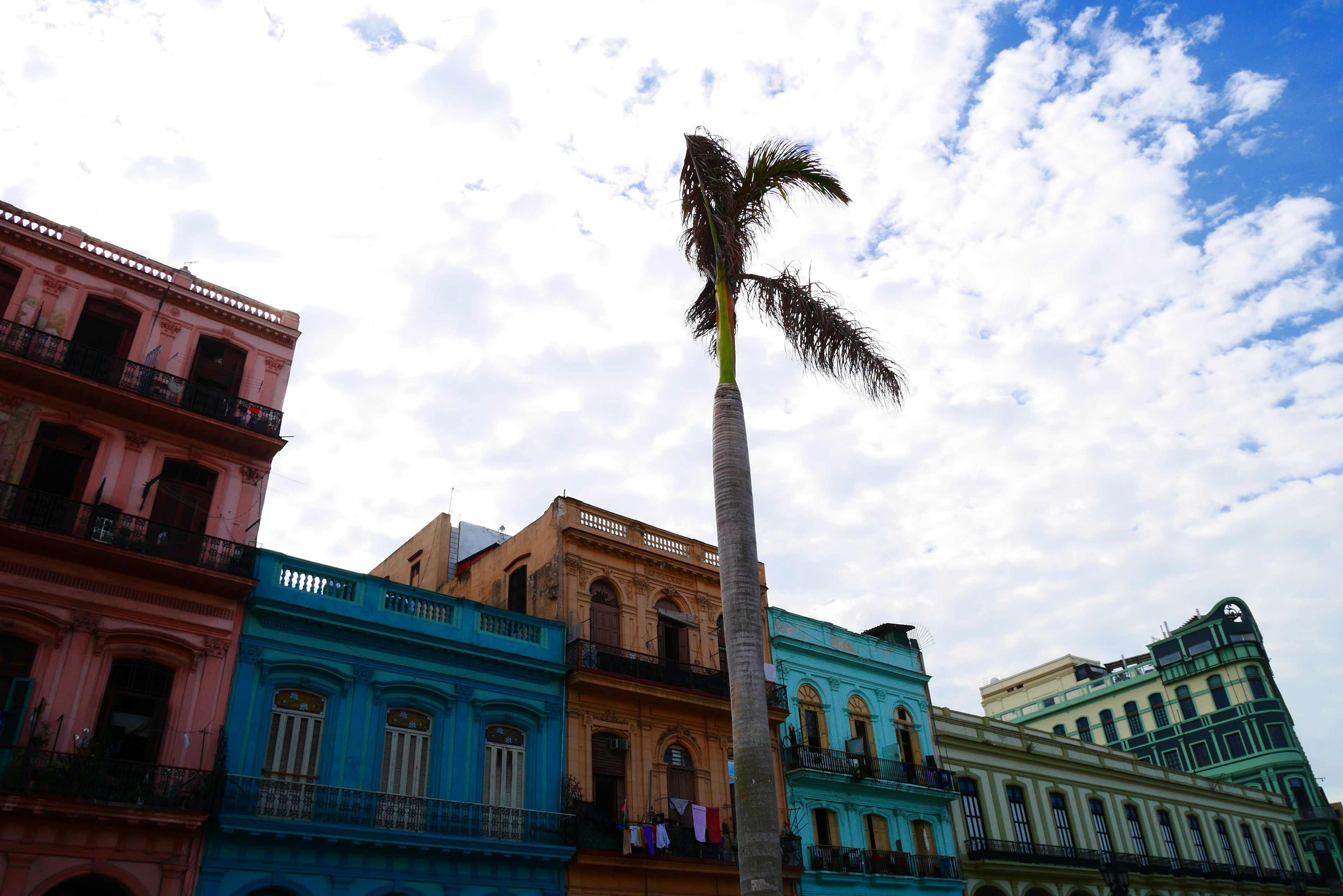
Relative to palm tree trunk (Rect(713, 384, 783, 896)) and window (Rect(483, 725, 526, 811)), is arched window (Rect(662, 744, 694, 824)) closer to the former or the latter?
window (Rect(483, 725, 526, 811))

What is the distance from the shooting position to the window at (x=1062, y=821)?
116 ft

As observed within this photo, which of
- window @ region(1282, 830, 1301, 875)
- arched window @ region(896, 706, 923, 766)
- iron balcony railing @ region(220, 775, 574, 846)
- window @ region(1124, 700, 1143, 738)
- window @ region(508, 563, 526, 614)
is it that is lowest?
iron balcony railing @ region(220, 775, 574, 846)

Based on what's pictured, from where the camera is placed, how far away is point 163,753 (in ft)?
55.9

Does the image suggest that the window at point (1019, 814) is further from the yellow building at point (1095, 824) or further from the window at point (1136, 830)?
the window at point (1136, 830)

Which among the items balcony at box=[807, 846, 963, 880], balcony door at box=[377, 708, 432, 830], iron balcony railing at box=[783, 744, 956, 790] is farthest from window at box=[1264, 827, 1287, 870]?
balcony door at box=[377, 708, 432, 830]

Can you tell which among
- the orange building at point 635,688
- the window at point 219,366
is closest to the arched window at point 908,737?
the orange building at point 635,688

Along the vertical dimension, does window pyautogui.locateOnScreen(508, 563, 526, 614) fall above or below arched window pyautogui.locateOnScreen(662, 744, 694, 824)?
above

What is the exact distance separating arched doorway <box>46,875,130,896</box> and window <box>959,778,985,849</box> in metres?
25.2

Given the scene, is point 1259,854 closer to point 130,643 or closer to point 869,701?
point 869,701

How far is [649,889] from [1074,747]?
23241 millimetres

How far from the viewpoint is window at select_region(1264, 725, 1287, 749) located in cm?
5156

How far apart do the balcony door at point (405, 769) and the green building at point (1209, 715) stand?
42051mm

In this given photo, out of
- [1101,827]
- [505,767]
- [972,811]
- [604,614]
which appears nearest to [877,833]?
[972,811]

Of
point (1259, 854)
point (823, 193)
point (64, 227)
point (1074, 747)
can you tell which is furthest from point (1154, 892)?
point (64, 227)
